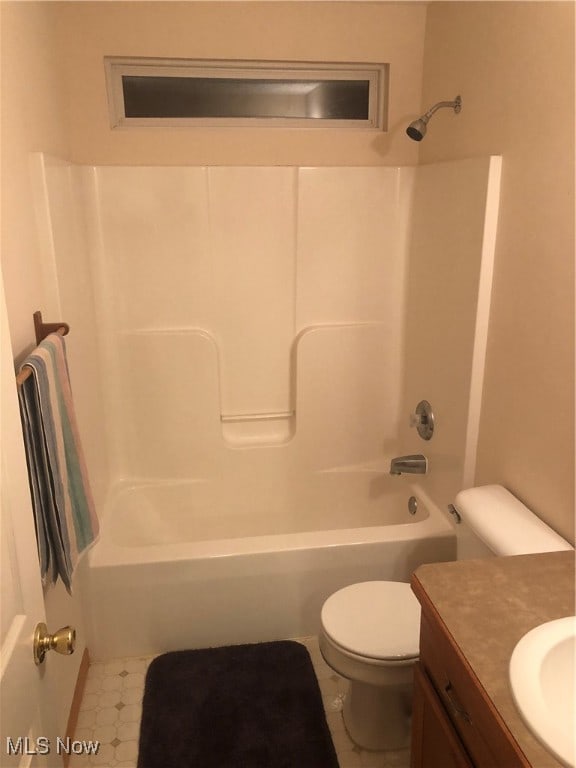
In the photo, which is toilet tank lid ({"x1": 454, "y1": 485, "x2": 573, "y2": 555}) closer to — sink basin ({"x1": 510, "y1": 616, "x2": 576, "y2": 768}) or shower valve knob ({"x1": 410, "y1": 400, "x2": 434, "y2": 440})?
sink basin ({"x1": 510, "y1": 616, "x2": 576, "y2": 768})

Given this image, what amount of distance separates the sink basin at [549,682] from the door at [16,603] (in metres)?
0.75

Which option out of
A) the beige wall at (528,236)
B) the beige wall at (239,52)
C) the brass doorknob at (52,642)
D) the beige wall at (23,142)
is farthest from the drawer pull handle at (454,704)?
the beige wall at (239,52)

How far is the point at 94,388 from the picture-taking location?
7.90 feet

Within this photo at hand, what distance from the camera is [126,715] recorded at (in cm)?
192

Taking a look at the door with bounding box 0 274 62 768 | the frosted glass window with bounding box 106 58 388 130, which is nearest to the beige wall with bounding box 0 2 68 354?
the frosted glass window with bounding box 106 58 388 130

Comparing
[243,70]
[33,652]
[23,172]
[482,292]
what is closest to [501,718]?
[33,652]

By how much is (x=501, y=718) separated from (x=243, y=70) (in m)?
2.33

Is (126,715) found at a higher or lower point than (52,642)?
lower

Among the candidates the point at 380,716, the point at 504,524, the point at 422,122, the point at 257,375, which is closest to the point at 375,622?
the point at 380,716

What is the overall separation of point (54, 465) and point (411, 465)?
55.9 inches

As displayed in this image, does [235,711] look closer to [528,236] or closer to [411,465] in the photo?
[411,465]

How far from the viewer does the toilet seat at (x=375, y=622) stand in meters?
1.63

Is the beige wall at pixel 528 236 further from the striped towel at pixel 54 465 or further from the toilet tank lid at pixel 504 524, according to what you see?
the striped towel at pixel 54 465

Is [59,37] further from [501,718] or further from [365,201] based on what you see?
[501,718]
